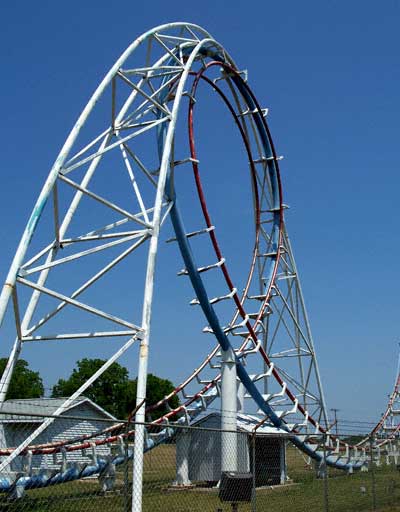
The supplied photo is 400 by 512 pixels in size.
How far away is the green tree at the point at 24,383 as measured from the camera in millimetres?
70812

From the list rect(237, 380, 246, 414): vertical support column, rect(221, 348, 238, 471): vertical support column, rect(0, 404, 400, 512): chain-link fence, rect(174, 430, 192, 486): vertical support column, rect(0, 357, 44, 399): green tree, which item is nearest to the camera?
rect(0, 404, 400, 512): chain-link fence

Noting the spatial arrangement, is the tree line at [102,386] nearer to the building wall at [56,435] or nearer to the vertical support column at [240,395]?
the building wall at [56,435]

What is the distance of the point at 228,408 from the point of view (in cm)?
1706

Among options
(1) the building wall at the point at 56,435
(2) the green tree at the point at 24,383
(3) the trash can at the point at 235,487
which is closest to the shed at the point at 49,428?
(1) the building wall at the point at 56,435

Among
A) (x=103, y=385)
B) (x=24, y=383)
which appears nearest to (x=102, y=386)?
(x=103, y=385)

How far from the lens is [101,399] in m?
74.8

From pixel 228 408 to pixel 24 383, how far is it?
5987cm

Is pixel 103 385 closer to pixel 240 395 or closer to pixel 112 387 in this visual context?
pixel 112 387

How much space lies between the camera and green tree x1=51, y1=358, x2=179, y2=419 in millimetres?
74312

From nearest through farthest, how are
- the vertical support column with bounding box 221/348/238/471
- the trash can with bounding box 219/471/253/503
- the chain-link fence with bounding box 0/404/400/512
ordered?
the trash can with bounding box 219/471/253/503 → the chain-link fence with bounding box 0/404/400/512 → the vertical support column with bounding box 221/348/238/471

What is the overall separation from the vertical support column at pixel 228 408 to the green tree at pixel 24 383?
54.5m

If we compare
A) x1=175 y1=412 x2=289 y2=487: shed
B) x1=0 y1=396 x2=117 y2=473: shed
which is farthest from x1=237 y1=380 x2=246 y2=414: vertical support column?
x1=0 y1=396 x2=117 y2=473: shed

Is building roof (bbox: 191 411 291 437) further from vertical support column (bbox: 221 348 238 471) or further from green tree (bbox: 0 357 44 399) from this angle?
green tree (bbox: 0 357 44 399)

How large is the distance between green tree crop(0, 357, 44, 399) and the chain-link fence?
159 ft
